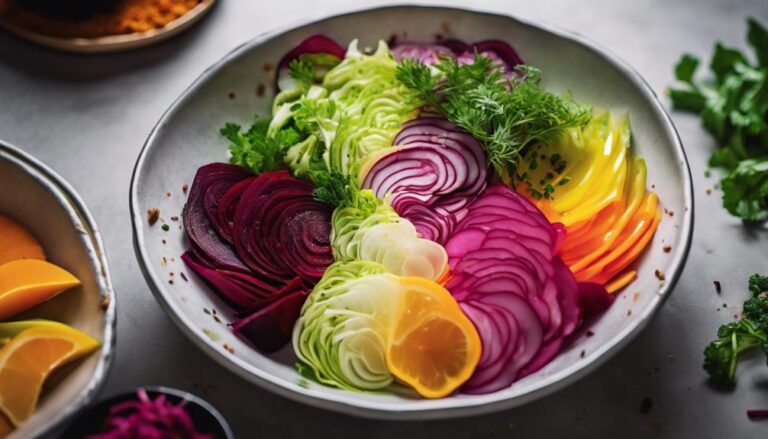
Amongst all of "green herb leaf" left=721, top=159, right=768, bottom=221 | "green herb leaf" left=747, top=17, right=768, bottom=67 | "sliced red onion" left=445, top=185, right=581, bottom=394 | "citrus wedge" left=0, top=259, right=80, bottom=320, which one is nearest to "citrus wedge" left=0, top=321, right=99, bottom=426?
"citrus wedge" left=0, top=259, right=80, bottom=320

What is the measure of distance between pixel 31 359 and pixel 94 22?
170 cm

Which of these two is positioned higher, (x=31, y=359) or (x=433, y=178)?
(x=433, y=178)

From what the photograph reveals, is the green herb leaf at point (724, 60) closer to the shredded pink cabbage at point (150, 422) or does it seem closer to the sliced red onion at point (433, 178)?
the sliced red onion at point (433, 178)

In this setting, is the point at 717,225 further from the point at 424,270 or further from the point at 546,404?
the point at 424,270

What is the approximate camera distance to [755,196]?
284 centimetres

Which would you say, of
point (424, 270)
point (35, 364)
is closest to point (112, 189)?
point (35, 364)

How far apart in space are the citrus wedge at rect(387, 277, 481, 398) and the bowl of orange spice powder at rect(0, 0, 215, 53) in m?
1.81

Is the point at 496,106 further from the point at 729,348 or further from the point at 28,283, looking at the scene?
the point at 28,283

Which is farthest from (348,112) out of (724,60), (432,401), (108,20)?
(724,60)

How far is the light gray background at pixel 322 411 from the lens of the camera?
2361mm

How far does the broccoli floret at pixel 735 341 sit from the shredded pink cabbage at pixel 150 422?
1.46m

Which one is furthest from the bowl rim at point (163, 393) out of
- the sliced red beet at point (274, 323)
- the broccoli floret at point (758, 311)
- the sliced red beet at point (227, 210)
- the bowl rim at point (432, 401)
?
the broccoli floret at point (758, 311)

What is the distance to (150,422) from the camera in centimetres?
196

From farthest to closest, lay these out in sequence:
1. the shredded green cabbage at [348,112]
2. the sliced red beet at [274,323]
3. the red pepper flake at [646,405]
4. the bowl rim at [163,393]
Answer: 1. the shredded green cabbage at [348,112]
2. the red pepper flake at [646,405]
3. the sliced red beet at [274,323]
4. the bowl rim at [163,393]
